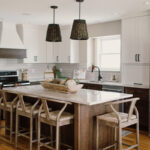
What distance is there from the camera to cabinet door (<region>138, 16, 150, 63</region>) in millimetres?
4934

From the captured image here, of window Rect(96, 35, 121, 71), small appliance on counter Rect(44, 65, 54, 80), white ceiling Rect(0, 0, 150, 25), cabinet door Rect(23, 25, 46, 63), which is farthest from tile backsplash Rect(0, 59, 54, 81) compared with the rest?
window Rect(96, 35, 121, 71)

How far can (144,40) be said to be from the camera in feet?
16.4

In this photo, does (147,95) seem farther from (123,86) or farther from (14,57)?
(14,57)

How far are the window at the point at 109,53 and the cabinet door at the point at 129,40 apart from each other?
93cm

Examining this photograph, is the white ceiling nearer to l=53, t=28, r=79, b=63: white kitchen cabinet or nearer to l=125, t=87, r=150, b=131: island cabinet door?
l=53, t=28, r=79, b=63: white kitchen cabinet

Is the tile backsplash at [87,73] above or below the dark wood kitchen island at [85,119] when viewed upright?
above

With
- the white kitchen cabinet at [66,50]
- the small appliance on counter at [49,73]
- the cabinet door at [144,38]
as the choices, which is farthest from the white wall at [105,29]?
the small appliance on counter at [49,73]

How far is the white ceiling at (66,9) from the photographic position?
4238 mm

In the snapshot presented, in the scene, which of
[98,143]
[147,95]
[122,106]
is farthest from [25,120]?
[147,95]

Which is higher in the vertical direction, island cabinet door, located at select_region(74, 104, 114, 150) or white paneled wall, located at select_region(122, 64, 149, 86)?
white paneled wall, located at select_region(122, 64, 149, 86)

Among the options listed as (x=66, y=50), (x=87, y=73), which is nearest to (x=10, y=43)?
(x=66, y=50)

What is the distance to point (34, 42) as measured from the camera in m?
6.71

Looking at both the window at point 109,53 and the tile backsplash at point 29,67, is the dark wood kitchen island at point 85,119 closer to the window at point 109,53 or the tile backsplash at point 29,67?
the window at point 109,53

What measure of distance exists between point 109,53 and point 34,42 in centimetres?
221
